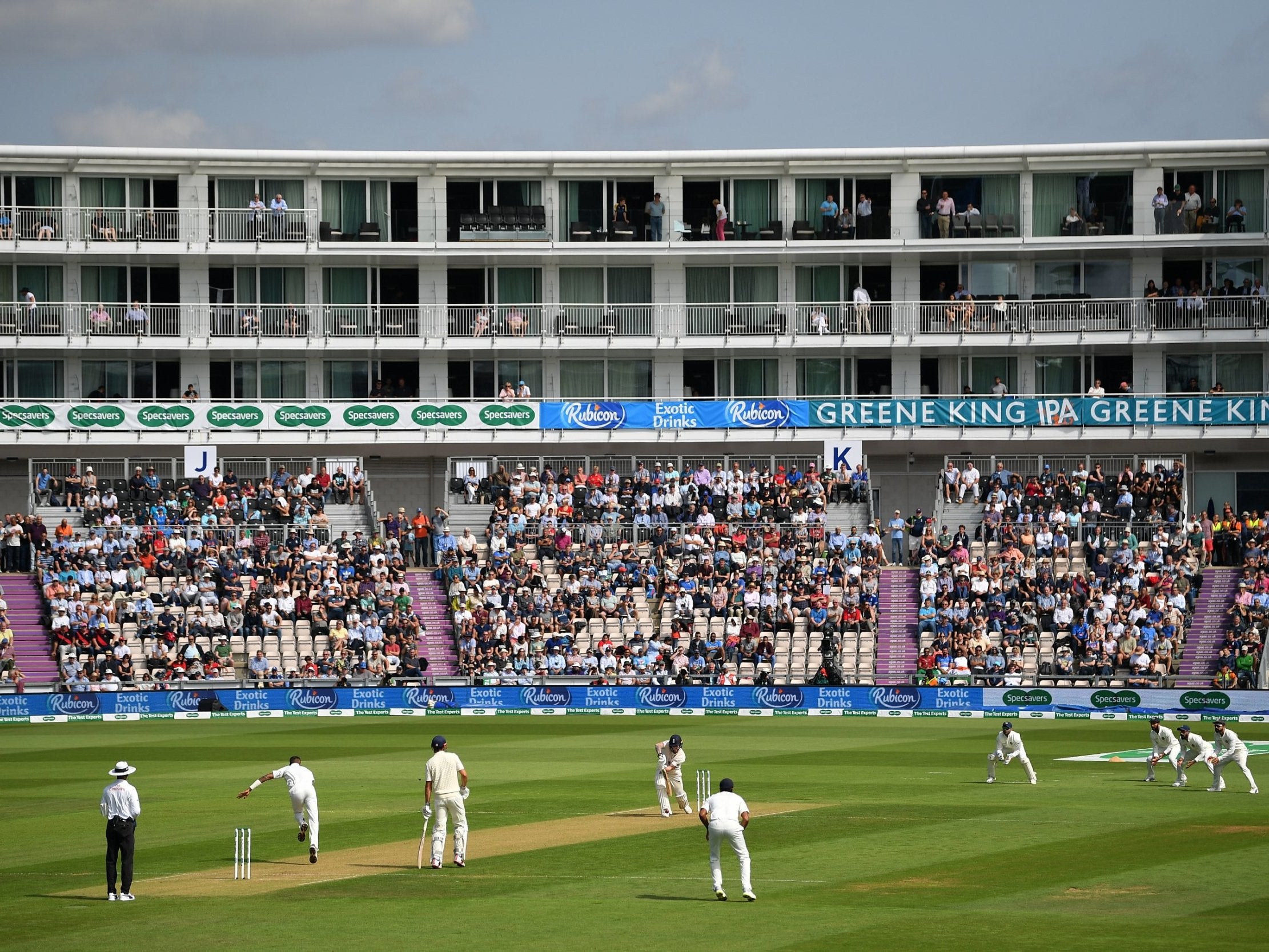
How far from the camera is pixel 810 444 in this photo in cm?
6438

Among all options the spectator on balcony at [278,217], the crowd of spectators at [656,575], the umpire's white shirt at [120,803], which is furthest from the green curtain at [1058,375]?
the umpire's white shirt at [120,803]

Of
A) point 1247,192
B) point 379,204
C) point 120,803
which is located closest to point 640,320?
point 379,204

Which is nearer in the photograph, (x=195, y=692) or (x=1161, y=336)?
(x=195, y=692)

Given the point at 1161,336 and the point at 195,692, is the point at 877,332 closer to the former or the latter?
the point at 1161,336

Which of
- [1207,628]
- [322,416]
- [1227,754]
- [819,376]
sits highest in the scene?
[819,376]

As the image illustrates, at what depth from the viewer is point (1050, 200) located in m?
64.9

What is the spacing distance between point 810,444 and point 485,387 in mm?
12009

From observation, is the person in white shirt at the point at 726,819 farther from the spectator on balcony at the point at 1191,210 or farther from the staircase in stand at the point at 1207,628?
the spectator on balcony at the point at 1191,210

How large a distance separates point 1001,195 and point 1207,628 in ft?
65.3

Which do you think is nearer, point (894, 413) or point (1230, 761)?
point (1230, 761)

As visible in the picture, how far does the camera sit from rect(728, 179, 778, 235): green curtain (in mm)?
65750

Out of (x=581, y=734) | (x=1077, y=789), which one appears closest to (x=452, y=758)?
(x=1077, y=789)

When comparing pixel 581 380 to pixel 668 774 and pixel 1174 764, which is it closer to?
pixel 1174 764

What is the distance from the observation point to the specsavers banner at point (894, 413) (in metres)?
62.4
